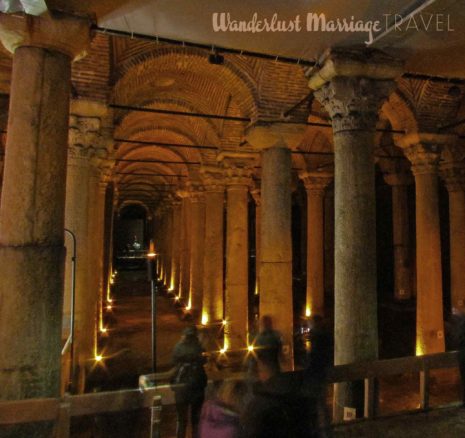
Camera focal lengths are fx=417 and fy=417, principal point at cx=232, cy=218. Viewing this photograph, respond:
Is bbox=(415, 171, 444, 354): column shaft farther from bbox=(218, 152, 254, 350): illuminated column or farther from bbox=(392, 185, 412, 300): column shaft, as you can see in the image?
bbox=(392, 185, 412, 300): column shaft

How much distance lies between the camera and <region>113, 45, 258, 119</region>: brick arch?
6.95 meters

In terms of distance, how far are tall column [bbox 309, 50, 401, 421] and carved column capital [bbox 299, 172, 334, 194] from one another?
29.2 ft

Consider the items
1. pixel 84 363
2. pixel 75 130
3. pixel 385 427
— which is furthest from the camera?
pixel 84 363

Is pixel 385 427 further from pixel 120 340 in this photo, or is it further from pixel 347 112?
pixel 120 340

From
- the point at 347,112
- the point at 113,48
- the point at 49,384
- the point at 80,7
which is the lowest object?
the point at 49,384

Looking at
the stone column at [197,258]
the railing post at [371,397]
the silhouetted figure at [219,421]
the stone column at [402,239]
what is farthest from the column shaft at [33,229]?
the stone column at [402,239]

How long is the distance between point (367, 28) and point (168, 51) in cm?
430

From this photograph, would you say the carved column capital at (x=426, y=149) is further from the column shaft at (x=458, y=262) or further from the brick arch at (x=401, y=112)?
the column shaft at (x=458, y=262)

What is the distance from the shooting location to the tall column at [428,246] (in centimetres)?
773

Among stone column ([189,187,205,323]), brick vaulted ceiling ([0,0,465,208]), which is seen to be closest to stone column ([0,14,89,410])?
brick vaulted ceiling ([0,0,465,208])

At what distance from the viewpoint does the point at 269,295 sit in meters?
6.66

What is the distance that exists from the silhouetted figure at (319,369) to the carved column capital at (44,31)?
3051 millimetres

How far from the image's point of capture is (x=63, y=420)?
271 centimetres

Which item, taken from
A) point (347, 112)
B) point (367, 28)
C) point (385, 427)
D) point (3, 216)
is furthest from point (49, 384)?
point (367, 28)
